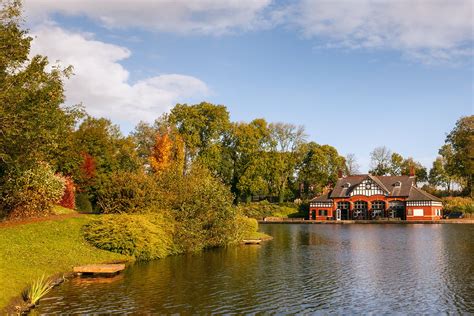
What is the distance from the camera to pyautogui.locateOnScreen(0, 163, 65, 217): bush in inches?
1244

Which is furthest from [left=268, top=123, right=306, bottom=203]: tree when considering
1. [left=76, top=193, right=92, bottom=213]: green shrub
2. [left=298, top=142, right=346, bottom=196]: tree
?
[left=76, top=193, right=92, bottom=213]: green shrub

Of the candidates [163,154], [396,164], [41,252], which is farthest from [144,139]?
[396,164]

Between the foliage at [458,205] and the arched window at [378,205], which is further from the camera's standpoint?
the arched window at [378,205]

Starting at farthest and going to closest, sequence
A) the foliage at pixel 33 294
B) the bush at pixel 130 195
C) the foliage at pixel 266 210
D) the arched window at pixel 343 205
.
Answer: the foliage at pixel 266 210 < the arched window at pixel 343 205 < the bush at pixel 130 195 < the foliage at pixel 33 294

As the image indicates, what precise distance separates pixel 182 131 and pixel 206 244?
52010 mm

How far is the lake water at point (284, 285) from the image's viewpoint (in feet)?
59.4

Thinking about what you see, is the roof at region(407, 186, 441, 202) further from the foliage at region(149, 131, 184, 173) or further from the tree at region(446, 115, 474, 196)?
the foliage at region(149, 131, 184, 173)

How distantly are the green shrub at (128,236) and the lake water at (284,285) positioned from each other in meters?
1.28

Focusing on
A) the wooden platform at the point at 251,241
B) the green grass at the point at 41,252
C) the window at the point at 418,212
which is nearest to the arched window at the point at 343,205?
the window at the point at 418,212

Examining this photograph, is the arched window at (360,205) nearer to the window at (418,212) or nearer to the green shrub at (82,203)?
the window at (418,212)

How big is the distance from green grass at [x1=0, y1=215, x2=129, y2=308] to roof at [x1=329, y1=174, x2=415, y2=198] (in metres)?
67.9

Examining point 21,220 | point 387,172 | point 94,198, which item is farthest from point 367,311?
point 387,172

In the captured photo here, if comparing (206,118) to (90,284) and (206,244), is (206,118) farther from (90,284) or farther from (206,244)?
(90,284)

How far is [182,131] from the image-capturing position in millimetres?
88062
